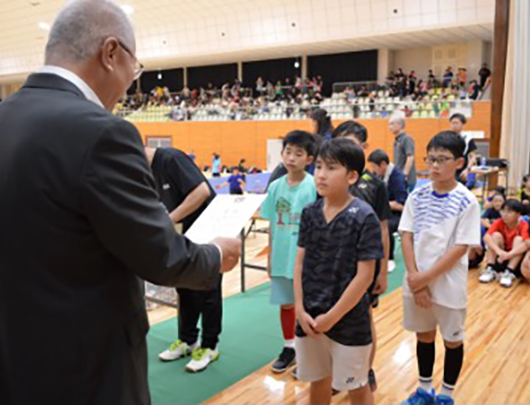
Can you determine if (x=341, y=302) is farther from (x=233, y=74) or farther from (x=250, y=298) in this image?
(x=233, y=74)

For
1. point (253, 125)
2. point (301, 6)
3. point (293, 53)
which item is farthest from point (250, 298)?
point (293, 53)

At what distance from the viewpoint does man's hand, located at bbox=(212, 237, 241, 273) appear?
1472 millimetres

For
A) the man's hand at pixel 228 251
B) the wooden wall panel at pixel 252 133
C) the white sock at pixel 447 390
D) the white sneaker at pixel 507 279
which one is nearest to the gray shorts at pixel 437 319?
the white sock at pixel 447 390

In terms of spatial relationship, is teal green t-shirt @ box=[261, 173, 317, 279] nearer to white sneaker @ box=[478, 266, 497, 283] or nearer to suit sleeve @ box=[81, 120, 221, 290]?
suit sleeve @ box=[81, 120, 221, 290]

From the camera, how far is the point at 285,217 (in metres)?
3.23

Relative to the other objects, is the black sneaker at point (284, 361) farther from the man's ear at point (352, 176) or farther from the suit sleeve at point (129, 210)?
the suit sleeve at point (129, 210)

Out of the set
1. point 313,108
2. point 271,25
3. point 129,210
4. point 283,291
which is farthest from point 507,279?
point 271,25

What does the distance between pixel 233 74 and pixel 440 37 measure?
1178 cm

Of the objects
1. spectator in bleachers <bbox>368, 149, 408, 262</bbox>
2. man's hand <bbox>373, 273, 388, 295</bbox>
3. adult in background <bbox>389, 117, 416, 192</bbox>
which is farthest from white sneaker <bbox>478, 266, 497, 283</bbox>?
man's hand <bbox>373, 273, 388, 295</bbox>

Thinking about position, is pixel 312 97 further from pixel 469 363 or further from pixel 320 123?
pixel 469 363

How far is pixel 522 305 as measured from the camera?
4785 mm

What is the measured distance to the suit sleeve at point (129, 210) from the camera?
114 centimetres

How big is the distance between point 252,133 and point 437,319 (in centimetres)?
1832

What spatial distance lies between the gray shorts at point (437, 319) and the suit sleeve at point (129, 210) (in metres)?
1.88
